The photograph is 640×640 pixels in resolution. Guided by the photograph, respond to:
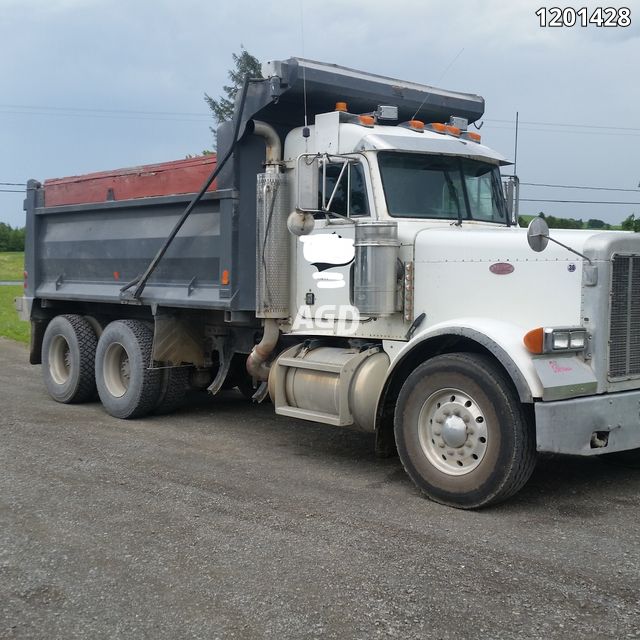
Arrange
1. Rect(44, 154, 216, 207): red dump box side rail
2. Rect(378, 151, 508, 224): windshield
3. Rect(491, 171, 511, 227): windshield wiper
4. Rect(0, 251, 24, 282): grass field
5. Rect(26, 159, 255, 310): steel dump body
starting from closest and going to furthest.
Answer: Rect(378, 151, 508, 224): windshield → Rect(491, 171, 511, 227): windshield wiper → Rect(26, 159, 255, 310): steel dump body → Rect(44, 154, 216, 207): red dump box side rail → Rect(0, 251, 24, 282): grass field

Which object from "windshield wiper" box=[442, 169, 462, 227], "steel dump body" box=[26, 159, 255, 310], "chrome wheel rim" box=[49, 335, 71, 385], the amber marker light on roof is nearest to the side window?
"windshield wiper" box=[442, 169, 462, 227]

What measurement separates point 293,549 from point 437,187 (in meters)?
3.51

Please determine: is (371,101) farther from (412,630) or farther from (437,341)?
(412,630)

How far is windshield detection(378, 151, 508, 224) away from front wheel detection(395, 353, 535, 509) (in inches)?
60.4

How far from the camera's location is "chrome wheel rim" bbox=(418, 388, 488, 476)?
5.86 metres

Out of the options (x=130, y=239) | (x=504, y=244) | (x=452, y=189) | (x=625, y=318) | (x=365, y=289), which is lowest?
(x=625, y=318)

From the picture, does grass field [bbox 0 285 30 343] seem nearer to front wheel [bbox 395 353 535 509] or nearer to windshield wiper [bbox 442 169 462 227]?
windshield wiper [bbox 442 169 462 227]

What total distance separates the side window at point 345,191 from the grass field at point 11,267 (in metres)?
48.1

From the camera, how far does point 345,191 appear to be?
7125 millimetres

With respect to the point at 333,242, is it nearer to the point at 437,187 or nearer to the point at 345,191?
the point at 345,191

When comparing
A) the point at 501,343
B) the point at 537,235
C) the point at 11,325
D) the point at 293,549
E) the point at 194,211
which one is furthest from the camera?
the point at 11,325

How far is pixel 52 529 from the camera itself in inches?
214

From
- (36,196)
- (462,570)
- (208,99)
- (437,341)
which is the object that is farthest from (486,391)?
(208,99)

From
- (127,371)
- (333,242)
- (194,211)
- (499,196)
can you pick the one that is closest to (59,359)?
(127,371)
